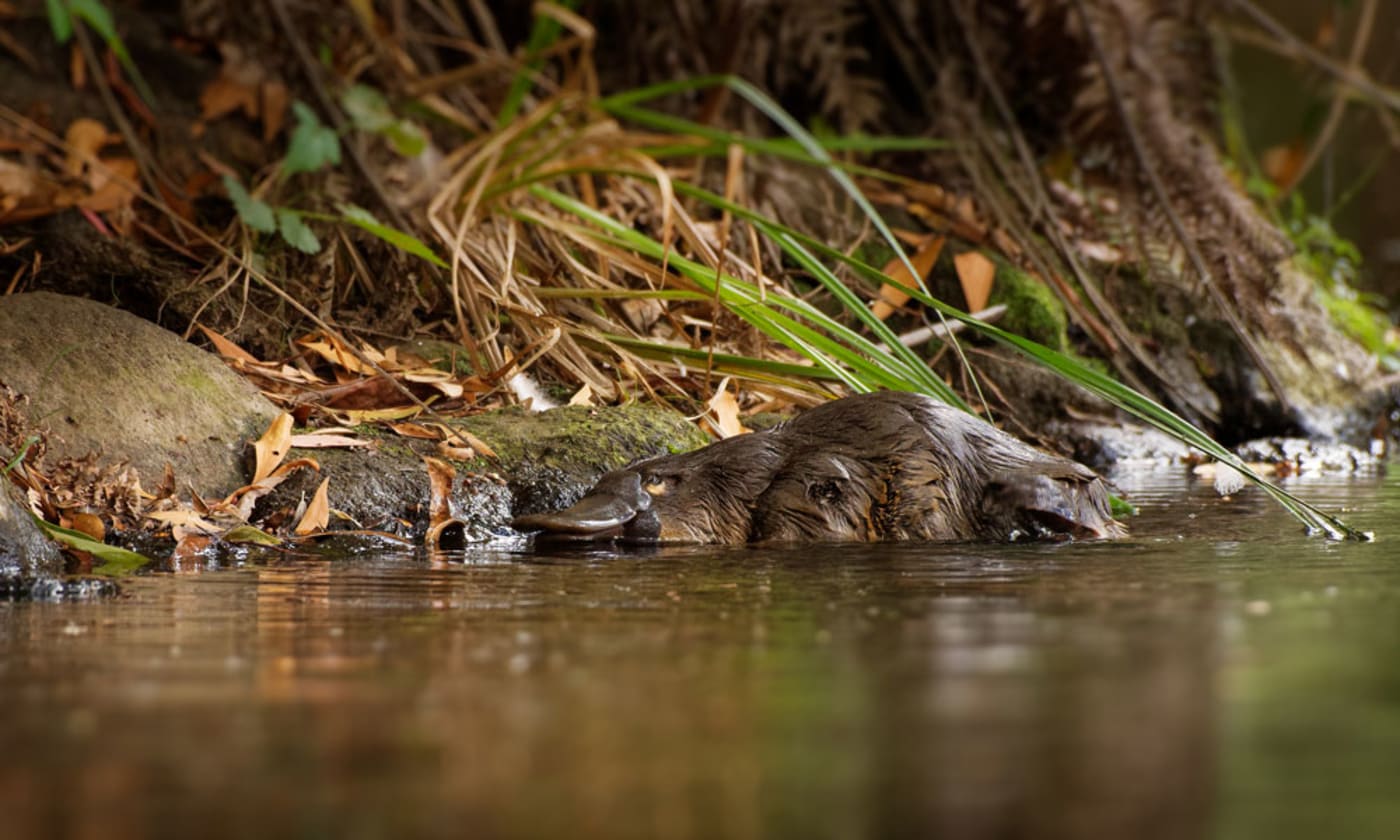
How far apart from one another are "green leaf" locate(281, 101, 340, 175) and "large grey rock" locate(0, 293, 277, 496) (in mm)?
1369

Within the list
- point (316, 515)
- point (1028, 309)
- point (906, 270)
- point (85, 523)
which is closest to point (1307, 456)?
point (1028, 309)

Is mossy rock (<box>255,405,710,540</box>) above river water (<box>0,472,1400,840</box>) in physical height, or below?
above

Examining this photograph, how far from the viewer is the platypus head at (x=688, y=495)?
3.70 metres

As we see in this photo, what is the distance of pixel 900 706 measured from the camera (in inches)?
66.5

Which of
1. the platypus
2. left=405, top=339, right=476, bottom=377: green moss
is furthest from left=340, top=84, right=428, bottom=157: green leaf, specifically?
the platypus

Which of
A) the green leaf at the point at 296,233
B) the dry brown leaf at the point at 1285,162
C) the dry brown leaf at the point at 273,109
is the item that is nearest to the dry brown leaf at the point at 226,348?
the green leaf at the point at 296,233

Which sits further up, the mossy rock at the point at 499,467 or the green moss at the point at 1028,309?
the green moss at the point at 1028,309

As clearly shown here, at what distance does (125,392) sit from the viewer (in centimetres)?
389

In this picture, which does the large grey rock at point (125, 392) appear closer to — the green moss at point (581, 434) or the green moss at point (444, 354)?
the green moss at point (581, 434)

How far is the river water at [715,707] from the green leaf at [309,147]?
272cm

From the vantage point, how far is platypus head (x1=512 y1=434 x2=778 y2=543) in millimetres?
3701

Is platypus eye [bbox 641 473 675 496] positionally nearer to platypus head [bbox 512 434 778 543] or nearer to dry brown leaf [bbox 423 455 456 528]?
platypus head [bbox 512 434 778 543]

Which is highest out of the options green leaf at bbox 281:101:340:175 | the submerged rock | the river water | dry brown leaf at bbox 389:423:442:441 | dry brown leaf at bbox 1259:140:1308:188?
dry brown leaf at bbox 1259:140:1308:188

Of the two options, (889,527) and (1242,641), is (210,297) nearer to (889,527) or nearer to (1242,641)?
(889,527)
